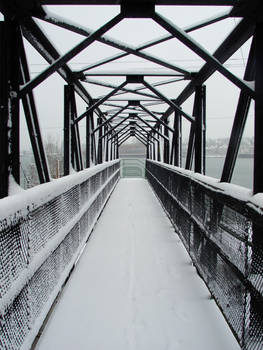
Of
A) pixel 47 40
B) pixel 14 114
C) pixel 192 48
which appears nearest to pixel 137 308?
pixel 14 114

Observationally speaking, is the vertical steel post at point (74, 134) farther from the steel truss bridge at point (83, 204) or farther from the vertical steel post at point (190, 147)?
the vertical steel post at point (190, 147)

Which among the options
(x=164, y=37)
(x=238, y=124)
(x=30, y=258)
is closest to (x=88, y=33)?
(x=164, y=37)

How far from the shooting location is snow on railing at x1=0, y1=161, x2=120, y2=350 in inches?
70.8

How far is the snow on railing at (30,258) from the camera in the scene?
5.90ft

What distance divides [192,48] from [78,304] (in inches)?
111

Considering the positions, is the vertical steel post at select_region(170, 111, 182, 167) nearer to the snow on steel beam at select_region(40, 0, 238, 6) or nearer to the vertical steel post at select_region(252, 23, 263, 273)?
the snow on steel beam at select_region(40, 0, 238, 6)

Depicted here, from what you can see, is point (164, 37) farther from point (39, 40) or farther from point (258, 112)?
point (258, 112)

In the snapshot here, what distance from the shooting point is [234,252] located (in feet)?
7.80

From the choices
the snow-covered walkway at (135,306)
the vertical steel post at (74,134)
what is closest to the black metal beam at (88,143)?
the vertical steel post at (74,134)

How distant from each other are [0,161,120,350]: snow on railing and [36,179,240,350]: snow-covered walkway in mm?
250

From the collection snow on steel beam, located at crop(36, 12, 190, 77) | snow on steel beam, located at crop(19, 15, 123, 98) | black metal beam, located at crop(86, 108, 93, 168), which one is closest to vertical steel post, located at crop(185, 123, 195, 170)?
snow on steel beam, located at crop(36, 12, 190, 77)

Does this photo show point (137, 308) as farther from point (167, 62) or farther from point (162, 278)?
point (167, 62)

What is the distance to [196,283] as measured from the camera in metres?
3.56

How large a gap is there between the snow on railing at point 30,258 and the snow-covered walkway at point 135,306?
250mm
